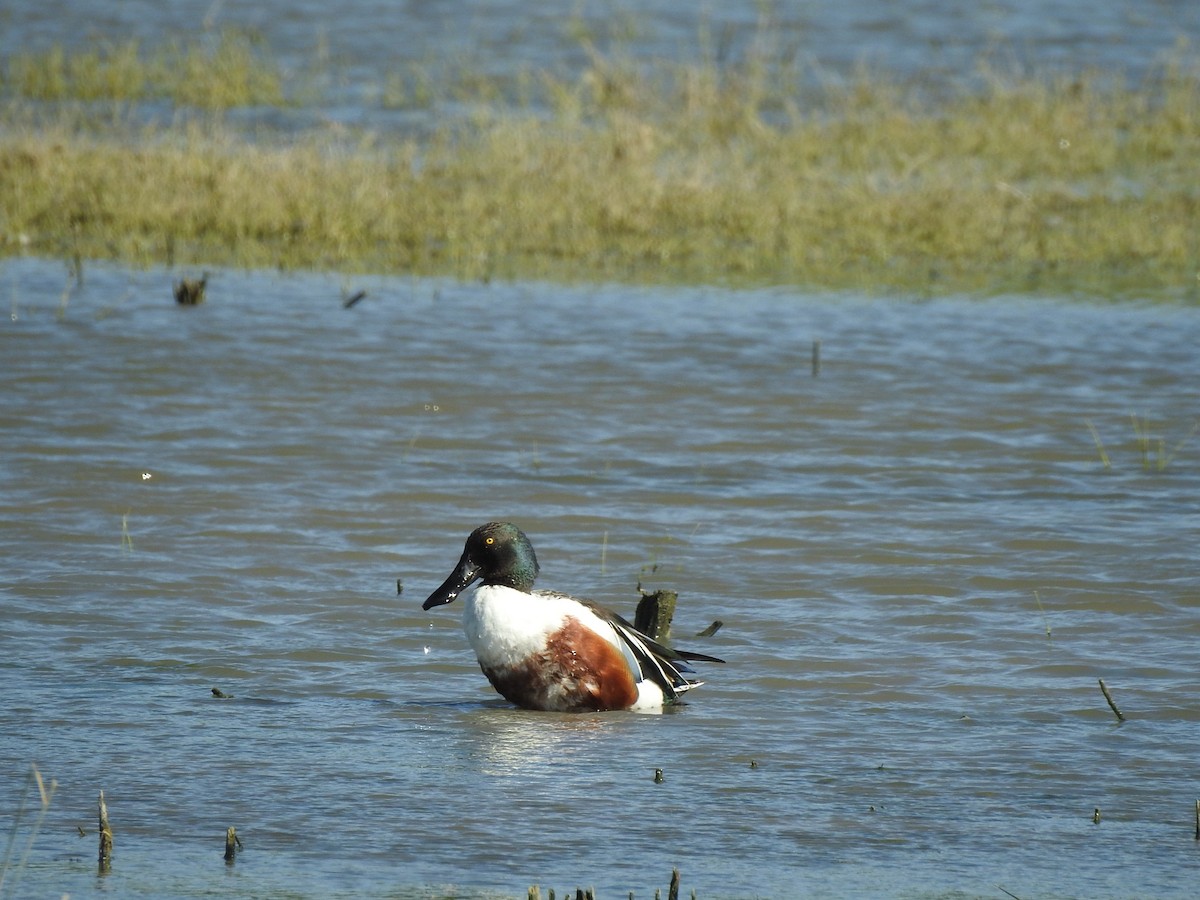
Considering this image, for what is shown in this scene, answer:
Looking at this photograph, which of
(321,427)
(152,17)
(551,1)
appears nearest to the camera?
(321,427)

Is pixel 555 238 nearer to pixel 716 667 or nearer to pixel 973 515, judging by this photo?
pixel 973 515

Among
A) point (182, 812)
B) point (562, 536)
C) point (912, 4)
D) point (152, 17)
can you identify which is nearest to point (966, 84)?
point (912, 4)

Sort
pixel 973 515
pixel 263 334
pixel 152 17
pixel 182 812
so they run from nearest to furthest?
pixel 182 812, pixel 973 515, pixel 263 334, pixel 152 17

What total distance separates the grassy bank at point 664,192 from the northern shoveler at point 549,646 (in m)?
6.94

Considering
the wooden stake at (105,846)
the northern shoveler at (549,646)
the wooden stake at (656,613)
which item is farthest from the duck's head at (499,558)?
the wooden stake at (105,846)

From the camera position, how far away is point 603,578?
7.11 m

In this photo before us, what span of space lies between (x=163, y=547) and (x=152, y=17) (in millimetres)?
15556

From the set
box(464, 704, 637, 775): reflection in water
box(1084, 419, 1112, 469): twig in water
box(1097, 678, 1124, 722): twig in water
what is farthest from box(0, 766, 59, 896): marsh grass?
box(1084, 419, 1112, 469): twig in water

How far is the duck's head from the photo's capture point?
5.66m

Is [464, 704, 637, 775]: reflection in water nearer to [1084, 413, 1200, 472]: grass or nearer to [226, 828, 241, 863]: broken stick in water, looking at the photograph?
[226, 828, 241, 863]: broken stick in water

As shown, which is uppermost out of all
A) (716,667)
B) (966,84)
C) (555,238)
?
(966,84)

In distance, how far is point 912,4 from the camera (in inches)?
930

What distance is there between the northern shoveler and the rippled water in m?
0.11

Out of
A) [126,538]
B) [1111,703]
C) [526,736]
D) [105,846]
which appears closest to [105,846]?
[105,846]
